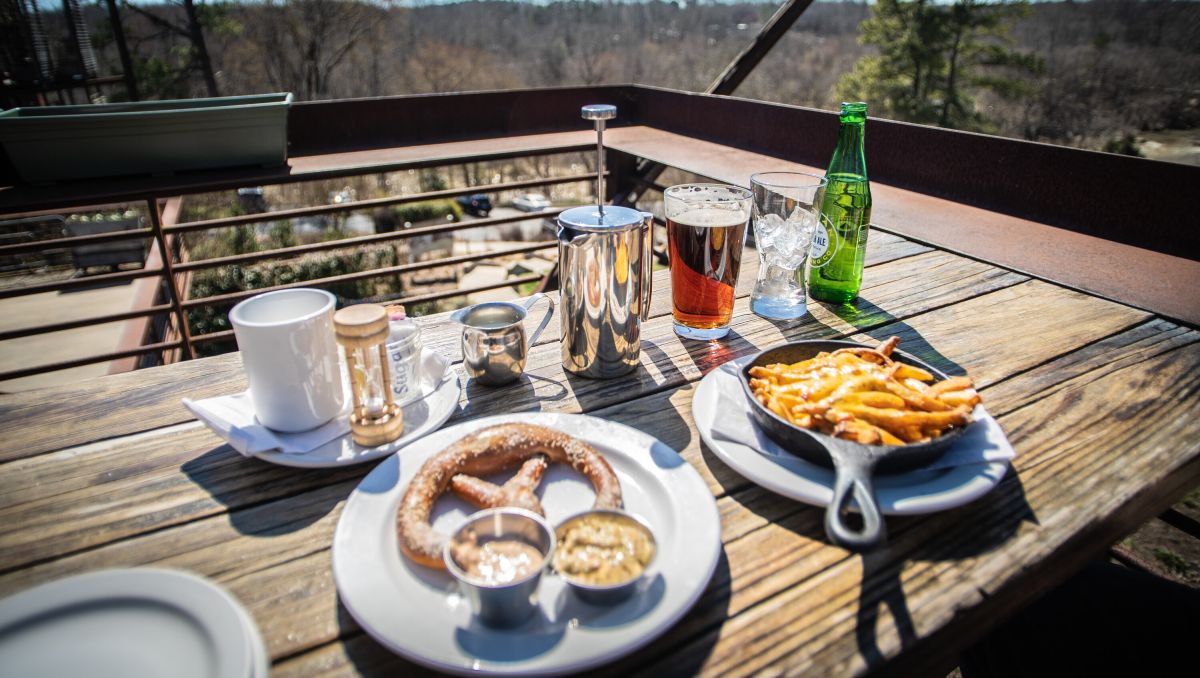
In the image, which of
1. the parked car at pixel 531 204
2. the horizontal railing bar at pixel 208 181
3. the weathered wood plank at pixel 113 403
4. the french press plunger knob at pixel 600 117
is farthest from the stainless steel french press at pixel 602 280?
the parked car at pixel 531 204

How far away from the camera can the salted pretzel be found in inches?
33.0

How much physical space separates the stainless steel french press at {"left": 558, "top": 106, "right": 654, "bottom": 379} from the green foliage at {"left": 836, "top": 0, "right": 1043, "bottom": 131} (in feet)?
89.0

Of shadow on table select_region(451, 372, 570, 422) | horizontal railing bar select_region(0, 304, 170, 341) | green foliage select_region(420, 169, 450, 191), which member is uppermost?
shadow on table select_region(451, 372, 570, 422)

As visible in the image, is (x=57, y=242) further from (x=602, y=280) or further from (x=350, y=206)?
(x=602, y=280)

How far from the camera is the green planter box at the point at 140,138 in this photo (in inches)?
111

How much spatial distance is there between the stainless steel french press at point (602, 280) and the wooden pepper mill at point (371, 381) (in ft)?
1.24

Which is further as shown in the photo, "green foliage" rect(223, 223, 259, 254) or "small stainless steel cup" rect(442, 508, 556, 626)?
"green foliage" rect(223, 223, 259, 254)

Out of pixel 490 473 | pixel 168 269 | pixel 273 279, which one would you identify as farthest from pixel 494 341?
pixel 273 279

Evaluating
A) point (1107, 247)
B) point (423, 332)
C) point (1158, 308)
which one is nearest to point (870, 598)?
point (423, 332)

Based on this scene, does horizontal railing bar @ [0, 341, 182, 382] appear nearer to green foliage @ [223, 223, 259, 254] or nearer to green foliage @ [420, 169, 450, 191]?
green foliage @ [223, 223, 259, 254]

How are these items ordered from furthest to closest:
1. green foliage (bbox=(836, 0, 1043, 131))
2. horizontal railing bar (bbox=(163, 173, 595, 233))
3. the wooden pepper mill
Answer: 1. green foliage (bbox=(836, 0, 1043, 131))
2. horizontal railing bar (bbox=(163, 173, 595, 233))
3. the wooden pepper mill

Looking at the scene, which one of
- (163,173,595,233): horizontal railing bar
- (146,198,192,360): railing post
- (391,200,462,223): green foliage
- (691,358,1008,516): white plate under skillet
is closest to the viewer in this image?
(691,358,1008,516): white plate under skillet

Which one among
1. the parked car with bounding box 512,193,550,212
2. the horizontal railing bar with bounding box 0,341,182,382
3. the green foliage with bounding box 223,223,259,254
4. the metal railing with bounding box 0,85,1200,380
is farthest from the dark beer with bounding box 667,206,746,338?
the parked car with bounding box 512,193,550,212

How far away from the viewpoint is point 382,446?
1.08 metres
